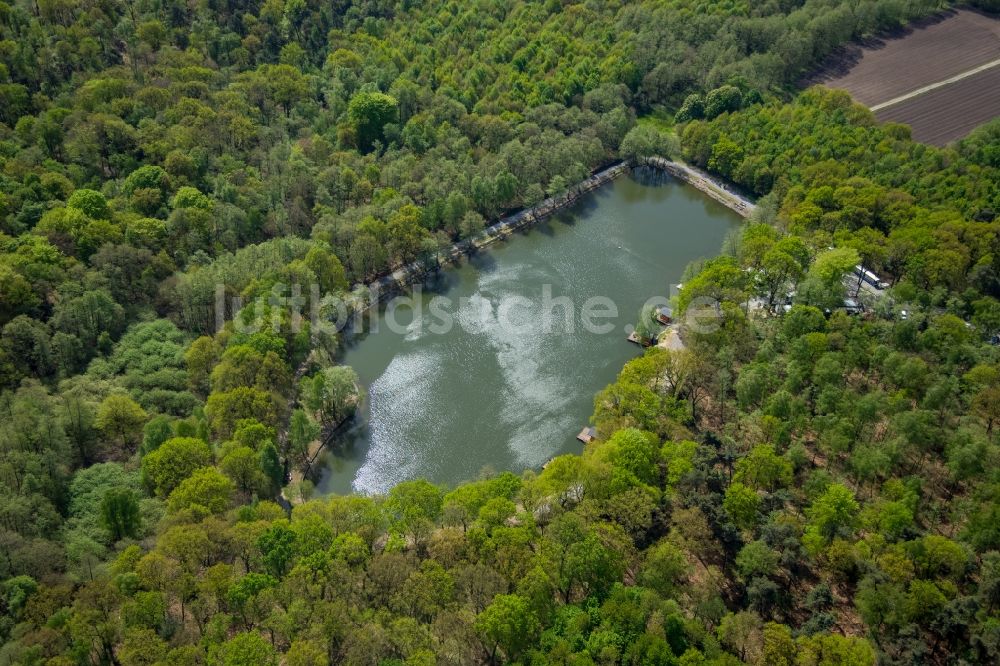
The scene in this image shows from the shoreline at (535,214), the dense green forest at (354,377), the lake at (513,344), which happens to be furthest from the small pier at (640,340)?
the shoreline at (535,214)

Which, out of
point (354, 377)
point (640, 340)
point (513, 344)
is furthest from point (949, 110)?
point (354, 377)

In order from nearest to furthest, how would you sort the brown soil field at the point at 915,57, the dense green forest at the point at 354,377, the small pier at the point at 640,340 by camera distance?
the dense green forest at the point at 354,377 < the small pier at the point at 640,340 < the brown soil field at the point at 915,57

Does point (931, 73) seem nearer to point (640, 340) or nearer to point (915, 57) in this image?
point (915, 57)

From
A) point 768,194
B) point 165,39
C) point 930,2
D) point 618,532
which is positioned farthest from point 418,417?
point 930,2

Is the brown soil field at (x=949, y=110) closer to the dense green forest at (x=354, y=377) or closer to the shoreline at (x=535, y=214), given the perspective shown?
the dense green forest at (x=354, y=377)

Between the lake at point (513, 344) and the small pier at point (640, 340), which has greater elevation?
the lake at point (513, 344)

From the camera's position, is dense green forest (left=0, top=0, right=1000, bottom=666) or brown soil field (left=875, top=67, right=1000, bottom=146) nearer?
dense green forest (left=0, top=0, right=1000, bottom=666)

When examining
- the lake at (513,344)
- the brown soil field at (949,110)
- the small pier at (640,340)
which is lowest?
the brown soil field at (949,110)

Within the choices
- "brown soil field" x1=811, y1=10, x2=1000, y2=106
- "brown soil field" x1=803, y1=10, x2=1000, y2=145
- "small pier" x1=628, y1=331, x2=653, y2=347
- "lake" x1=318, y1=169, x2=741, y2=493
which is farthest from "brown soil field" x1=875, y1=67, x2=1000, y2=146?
"small pier" x1=628, y1=331, x2=653, y2=347

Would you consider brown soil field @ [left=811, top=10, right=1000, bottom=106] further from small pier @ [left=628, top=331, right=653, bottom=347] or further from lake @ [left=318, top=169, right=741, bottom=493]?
small pier @ [left=628, top=331, right=653, bottom=347]
